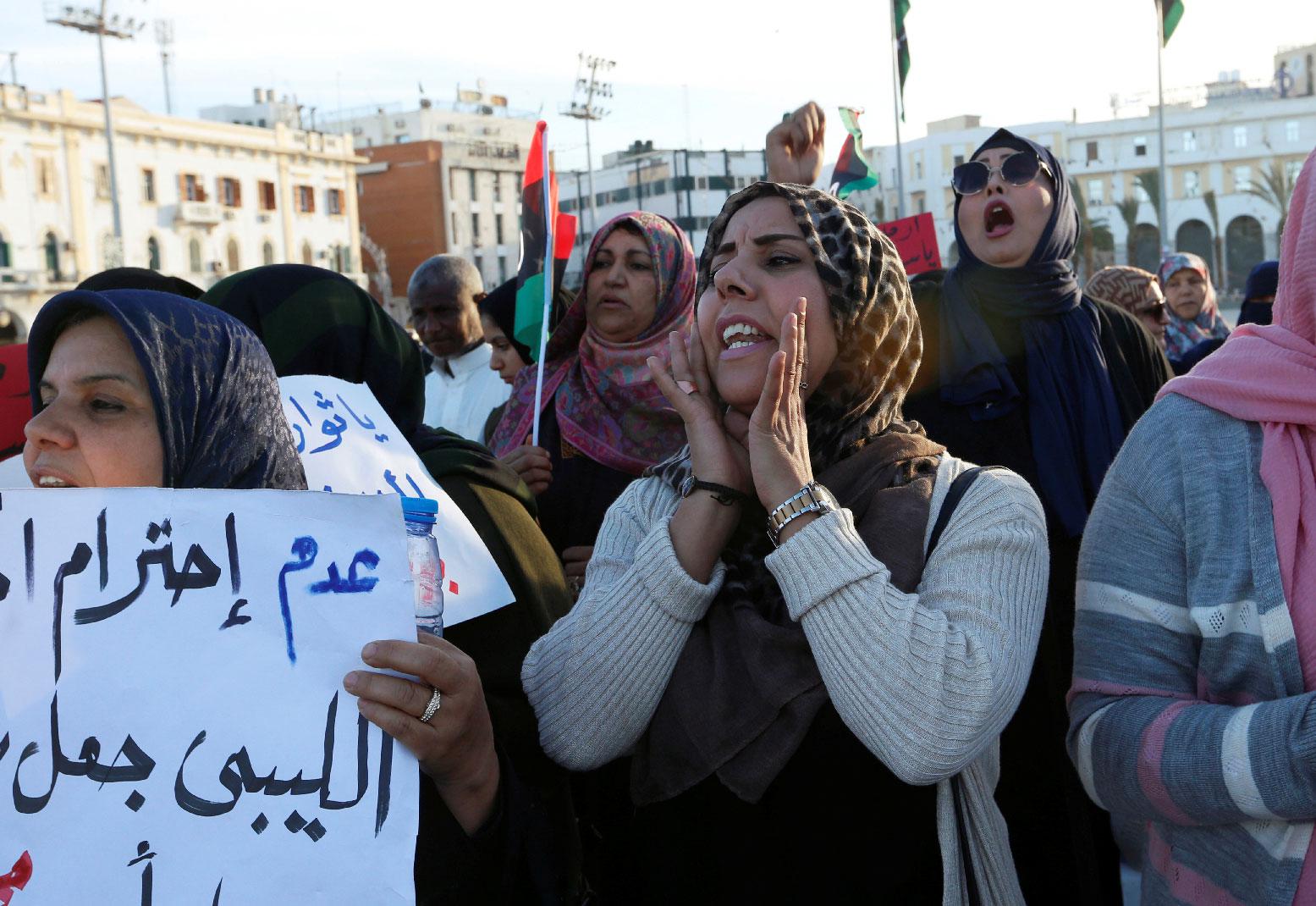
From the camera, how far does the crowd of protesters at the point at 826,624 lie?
1653mm

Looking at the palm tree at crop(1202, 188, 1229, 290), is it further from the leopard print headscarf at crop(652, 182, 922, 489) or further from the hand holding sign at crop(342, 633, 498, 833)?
the hand holding sign at crop(342, 633, 498, 833)

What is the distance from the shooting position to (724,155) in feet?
214

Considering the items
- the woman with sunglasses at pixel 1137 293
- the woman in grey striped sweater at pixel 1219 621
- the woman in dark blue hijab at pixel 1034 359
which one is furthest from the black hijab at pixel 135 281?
the woman with sunglasses at pixel 1137 293

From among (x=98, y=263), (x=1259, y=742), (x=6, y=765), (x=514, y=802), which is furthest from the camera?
(x=98, y=263)

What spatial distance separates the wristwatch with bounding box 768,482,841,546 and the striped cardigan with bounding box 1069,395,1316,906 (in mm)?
395

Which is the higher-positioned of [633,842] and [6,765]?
[6,765]

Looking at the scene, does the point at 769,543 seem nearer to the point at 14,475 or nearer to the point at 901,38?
the point at 14,475

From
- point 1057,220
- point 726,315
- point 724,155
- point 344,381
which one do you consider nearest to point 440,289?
point 1057,220

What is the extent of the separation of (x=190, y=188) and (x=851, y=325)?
5525cm

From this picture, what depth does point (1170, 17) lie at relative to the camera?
39.2 feet

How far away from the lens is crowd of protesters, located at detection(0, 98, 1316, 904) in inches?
65.1

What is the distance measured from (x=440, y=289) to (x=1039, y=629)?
15.2ft

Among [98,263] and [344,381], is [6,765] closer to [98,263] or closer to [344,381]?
[344,381]

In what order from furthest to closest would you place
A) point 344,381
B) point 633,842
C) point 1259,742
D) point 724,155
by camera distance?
1. point 724,155
2. point 344,381
3. point 633,842
4. point 1259,742
